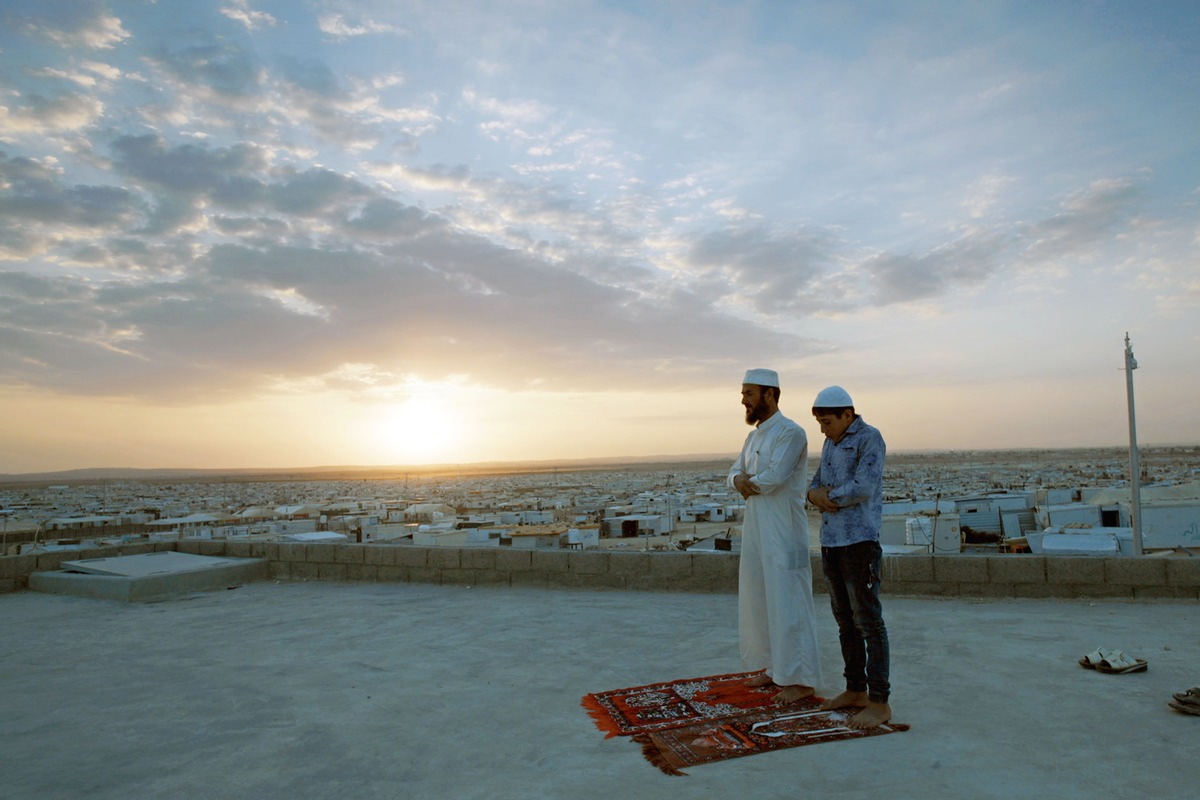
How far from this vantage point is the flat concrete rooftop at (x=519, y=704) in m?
3.09

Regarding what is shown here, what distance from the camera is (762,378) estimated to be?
4656 mm

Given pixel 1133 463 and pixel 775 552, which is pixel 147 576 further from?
pixel 1133 463

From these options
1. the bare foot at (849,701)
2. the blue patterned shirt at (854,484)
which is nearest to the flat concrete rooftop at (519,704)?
the bare foot at (849,701)

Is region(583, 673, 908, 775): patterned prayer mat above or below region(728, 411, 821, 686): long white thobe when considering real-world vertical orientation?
below

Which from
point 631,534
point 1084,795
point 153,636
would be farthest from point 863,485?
point 631,534

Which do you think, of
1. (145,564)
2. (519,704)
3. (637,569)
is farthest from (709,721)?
(145,564)

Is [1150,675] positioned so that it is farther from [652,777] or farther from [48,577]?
[48,577]

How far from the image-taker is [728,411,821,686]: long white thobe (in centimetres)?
416

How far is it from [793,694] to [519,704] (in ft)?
5.04

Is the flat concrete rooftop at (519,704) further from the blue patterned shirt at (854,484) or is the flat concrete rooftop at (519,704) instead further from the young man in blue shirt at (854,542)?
the blue patterned shirt at (854,484)

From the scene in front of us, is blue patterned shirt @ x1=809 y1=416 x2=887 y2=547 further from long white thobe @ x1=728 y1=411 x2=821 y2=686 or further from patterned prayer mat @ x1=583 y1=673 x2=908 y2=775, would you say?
patterned prayer mat @ x1=583 y1=673 x2=908 y2=775

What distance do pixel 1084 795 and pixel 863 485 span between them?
1.58 meters

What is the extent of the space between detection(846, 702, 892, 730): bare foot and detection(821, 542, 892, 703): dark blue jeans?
38mm

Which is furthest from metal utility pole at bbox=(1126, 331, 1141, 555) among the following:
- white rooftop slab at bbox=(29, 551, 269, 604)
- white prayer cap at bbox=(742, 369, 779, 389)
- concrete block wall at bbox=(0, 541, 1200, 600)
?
white rooftop slab at bbox=(29, 551, 269, 604)
